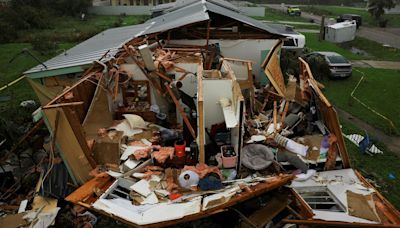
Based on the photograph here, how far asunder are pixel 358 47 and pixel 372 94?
14.1 meters

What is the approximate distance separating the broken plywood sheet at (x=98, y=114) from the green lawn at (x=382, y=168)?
7.28m

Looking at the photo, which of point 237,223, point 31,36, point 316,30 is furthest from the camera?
point 316,30

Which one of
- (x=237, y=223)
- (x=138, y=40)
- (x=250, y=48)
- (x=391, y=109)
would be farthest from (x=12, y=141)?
(x=391, y=109)

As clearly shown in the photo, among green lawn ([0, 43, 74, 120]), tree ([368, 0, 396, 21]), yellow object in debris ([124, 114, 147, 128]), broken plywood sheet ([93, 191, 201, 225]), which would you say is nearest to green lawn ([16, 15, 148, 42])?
green lawn ([0, 43, 74, 120])

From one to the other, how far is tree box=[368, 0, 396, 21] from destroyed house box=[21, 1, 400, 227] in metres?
29.4

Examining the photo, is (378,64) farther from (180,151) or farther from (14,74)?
(14,74)

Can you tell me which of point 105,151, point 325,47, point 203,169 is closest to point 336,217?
point 203,169

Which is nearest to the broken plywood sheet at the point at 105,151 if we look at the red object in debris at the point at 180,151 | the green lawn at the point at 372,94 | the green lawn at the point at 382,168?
the red object in debris at the point at 180,151

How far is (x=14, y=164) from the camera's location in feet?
31.7

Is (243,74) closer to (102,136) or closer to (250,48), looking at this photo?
(250,48)

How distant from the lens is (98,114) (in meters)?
9.18

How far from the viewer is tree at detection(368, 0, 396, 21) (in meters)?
34.4

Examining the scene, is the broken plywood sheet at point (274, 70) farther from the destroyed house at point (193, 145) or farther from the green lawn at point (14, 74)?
the green lawn at point (14, 74)

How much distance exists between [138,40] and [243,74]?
423 cm
